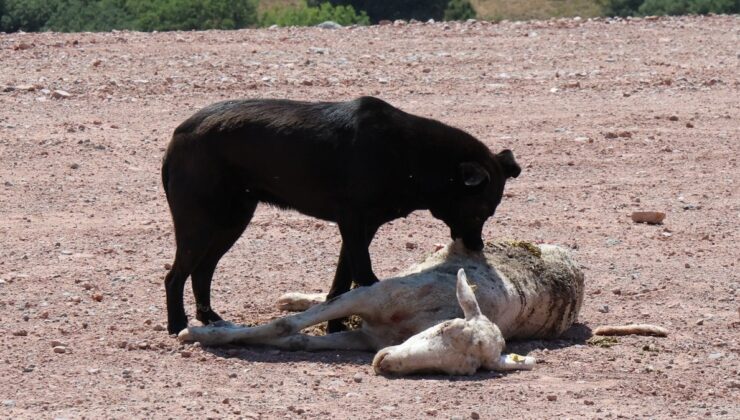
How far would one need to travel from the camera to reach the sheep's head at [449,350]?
26.4 feet

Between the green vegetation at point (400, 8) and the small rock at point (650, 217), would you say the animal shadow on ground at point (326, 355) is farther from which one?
the green vegetation at point (400, 8)

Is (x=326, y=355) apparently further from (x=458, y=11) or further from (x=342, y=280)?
(x=458, y=11)

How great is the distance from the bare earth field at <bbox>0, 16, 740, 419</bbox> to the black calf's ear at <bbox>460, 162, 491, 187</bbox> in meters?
1.01

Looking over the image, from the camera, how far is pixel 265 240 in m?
11.9

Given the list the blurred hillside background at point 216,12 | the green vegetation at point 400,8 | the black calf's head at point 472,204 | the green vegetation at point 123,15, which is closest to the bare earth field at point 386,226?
the black calf's head at point 472,204

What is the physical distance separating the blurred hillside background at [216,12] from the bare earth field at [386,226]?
41.4ft

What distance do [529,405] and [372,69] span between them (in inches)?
456

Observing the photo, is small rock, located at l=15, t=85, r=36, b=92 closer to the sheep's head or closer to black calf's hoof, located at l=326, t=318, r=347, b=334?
black calf's hoof, located at l=326, t=318, r=347, b=334

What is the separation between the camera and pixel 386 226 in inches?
487

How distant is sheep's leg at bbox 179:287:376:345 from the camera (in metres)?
8.63

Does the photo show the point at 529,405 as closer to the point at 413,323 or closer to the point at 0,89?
the point at 413,323

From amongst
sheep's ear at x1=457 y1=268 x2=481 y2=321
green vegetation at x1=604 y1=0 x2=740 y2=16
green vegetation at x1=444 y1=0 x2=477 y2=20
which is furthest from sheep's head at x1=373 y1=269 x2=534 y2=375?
green vegetation at x1=444 y1=0 x2=477 y2=20

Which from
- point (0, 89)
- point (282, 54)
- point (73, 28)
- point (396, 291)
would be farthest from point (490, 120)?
point (73, 28)

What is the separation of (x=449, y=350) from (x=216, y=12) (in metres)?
33.1
